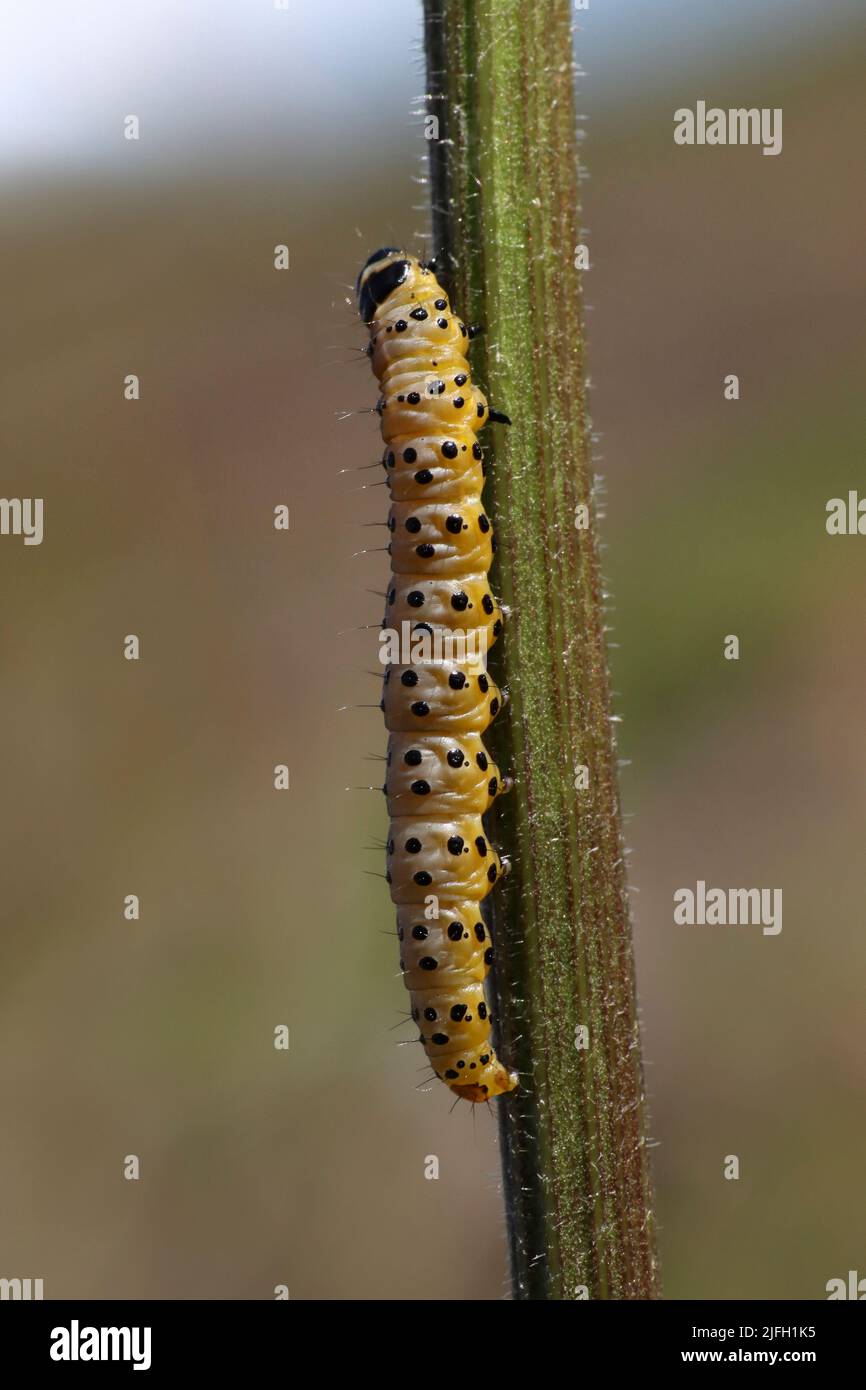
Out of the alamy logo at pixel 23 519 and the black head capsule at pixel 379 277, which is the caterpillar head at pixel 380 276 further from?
the alamy logo at pixel 23 519

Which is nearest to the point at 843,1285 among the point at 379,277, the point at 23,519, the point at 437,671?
the point at 437,671

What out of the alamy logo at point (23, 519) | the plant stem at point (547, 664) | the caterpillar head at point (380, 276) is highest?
the alamy logo at point (23, 519)

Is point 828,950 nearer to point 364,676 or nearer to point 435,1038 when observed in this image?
point 364,676

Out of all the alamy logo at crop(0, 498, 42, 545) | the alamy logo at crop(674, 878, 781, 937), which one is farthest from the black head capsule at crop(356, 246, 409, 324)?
the alamy logo at crop(0, 498, 42, 545)

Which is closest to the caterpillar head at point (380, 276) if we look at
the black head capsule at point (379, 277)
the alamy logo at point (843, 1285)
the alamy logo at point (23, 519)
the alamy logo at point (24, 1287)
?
the black head capsule at point (379, 277)

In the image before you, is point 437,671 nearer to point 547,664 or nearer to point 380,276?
point 547,664

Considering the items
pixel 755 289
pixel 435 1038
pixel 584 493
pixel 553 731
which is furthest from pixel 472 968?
pixel 755 289

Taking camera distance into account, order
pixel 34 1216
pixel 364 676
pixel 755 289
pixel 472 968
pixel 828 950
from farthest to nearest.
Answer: pixel 755 289
pixel 364 676
pixel 828 950
pixel 34 1216
pixel 472 968

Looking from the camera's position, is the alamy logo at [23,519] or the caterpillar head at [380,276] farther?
the alamy logo at [23,519]
